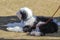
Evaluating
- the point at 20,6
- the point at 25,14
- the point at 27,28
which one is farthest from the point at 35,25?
the point at 20,6

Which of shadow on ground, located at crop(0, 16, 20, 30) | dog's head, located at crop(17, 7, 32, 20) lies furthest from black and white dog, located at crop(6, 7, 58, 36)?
shadow on ground, located at crop(0, 16, 20, 30)

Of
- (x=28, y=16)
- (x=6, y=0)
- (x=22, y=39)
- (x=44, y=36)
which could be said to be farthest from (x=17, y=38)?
(x=6, y=0)

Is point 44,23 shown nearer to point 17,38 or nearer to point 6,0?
point 17,38

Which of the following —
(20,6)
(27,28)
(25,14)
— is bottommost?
(27,28)

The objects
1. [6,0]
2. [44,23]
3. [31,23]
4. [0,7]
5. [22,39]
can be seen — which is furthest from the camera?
[6,0]

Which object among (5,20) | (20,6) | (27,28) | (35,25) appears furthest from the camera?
(20,6)

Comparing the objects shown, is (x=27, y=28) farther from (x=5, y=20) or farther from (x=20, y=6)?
(x=20, y=6)

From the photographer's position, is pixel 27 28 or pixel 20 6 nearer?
pixel 27 28

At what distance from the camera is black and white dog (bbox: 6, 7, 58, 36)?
20.7 feet

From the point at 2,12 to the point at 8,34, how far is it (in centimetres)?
255

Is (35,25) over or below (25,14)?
below

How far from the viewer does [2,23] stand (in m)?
7.40

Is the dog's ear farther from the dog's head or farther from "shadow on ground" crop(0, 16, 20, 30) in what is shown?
"shadow on ground" crop(0, 16, 20, 30)

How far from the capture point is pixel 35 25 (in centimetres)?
646
